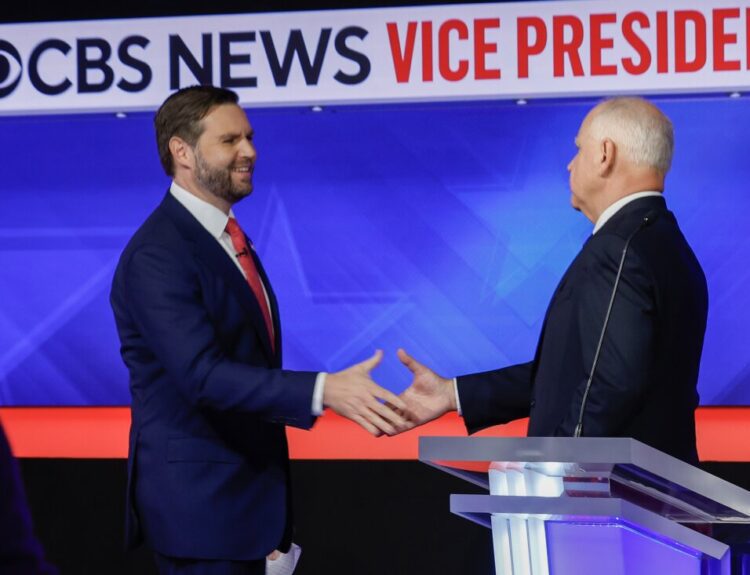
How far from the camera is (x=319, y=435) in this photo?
448cm

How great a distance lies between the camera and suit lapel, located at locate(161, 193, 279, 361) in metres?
2.72

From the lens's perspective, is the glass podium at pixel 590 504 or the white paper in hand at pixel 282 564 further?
the white paper in hand at pixel 282 564

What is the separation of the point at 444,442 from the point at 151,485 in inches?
40.5

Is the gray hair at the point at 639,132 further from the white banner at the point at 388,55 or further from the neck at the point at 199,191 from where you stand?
the white banner at the point at 388,55

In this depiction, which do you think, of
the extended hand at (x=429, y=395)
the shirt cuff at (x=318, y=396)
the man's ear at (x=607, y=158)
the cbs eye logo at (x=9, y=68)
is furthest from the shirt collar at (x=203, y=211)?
the cbs eye logo at (x=9, y=68)

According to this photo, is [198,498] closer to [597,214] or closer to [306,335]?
[597,214]

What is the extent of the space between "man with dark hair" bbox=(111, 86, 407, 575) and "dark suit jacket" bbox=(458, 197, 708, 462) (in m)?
0.35

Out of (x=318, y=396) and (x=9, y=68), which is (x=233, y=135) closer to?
(x=318, y=396)

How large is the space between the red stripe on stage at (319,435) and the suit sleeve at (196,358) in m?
1.78

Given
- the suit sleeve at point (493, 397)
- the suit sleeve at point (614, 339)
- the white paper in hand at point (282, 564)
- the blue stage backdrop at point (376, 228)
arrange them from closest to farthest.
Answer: the suit sleeve at point (614, 339) → the white paper in hand at point (282, 564) → the suit sleeve at point (493, 397) → the blue stage backdrop at point (376, 228)

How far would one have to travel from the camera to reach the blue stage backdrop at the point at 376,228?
4531mm

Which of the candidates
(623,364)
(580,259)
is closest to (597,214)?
(580,259)

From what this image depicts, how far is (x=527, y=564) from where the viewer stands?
1.82 meters

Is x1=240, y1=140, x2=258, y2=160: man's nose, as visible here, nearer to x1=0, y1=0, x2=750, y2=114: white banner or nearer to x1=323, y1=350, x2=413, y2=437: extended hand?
x1=323, y1=350, x2=413, y2=437: extended hand
